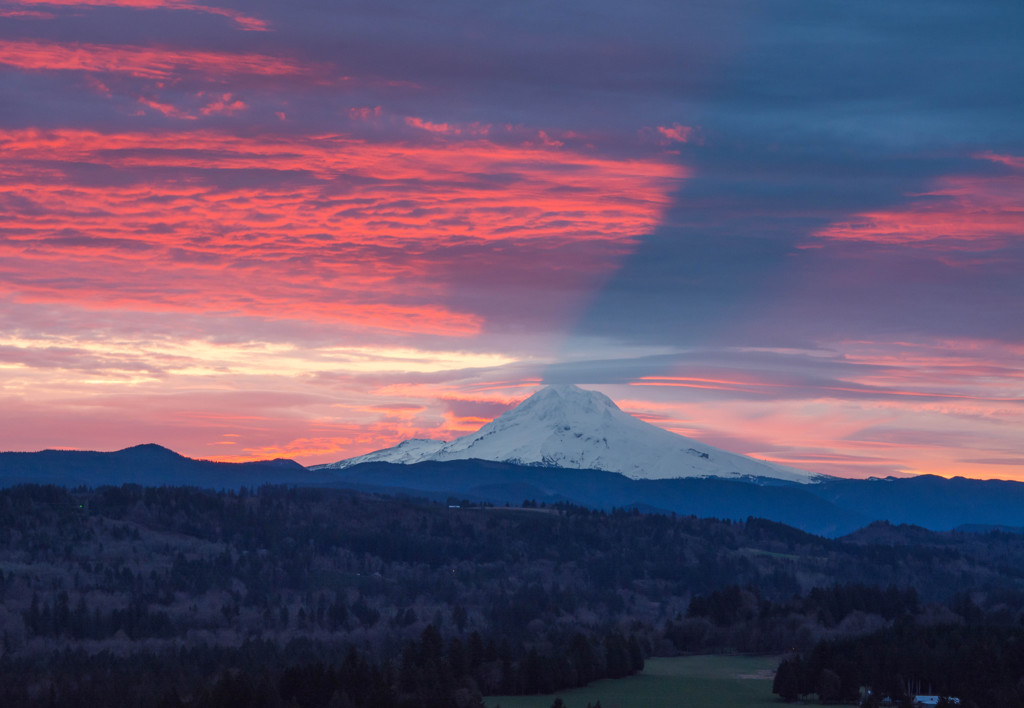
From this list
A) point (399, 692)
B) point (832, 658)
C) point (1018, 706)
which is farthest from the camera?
point (832, 658)

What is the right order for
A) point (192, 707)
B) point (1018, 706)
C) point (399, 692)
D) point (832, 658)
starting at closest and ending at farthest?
point (1018, 706) < point (192, 707) < point (399, 692) < point (832, 658)

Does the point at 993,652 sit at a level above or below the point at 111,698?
above

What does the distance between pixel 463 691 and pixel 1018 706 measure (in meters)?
69.2

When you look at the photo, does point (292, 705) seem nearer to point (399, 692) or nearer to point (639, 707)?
point (399, 692)

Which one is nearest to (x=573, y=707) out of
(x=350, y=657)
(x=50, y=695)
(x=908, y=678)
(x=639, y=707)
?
(x=639, y=707)

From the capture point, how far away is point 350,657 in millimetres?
187750

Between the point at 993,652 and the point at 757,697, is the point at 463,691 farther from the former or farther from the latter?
the point at 993,652

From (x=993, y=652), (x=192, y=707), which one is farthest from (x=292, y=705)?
(x=993, y=652)

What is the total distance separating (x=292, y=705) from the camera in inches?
6516

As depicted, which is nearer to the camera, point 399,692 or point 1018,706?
point 1018,706

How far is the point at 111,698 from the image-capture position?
191500 mm

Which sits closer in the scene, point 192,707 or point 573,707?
point 192,707

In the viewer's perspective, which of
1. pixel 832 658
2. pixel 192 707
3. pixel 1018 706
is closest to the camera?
pixel 1018 706

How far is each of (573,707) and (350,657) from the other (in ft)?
109
